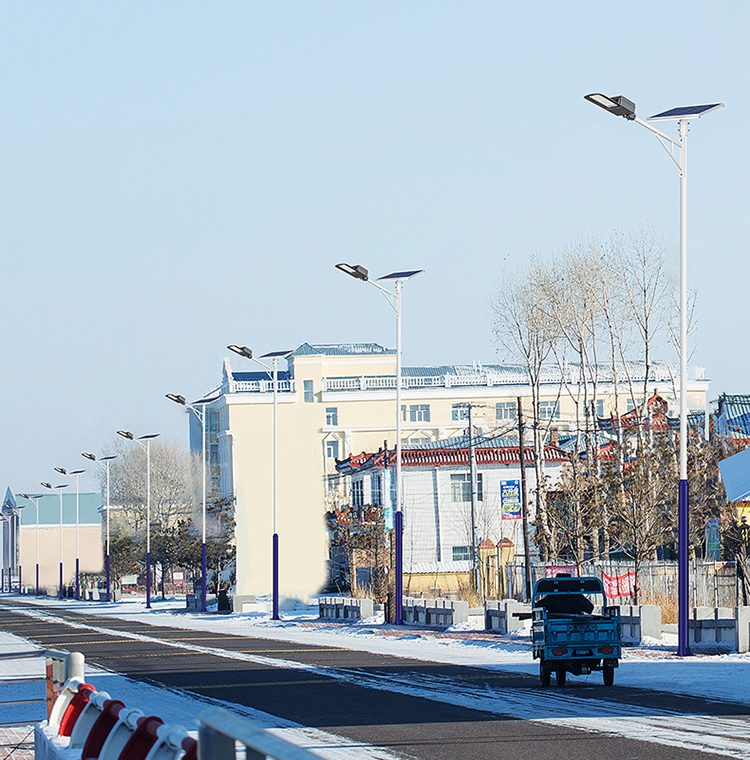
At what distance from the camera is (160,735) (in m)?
7.00

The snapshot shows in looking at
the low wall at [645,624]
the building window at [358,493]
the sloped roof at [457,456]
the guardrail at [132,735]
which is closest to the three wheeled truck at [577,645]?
the guardrail at [132,735]

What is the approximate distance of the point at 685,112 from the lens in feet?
89.9

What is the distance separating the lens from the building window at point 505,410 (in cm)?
11100

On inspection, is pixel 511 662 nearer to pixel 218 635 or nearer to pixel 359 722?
pixel 359 722

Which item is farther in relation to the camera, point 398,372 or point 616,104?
point 398,372

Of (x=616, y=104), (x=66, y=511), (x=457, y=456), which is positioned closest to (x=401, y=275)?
(x=616, y=104)

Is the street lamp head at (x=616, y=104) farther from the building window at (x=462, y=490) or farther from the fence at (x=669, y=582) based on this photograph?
the building window at (x=462, y=490)

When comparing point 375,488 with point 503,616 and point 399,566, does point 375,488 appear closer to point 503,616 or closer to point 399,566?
point 399,566

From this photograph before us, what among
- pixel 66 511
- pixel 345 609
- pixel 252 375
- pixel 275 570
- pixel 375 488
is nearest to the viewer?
pixel 345 609

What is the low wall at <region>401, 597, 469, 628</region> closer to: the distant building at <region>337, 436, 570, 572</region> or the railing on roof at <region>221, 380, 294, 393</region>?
the distant building at <region>337, 436, 570, 572</region>

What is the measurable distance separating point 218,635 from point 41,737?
29.1 m

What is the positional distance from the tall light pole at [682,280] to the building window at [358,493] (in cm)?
5523

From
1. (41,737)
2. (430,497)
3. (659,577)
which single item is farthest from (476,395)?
(41,737)

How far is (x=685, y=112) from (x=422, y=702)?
48.7 ft
